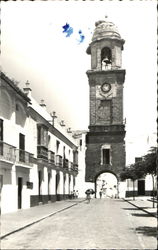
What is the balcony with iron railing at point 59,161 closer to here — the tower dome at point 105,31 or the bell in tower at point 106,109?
the bell in tower at point 106,109

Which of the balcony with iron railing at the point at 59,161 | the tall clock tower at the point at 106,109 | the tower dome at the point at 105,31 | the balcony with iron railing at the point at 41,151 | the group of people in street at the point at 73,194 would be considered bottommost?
the group of people in street at the point at 73,194

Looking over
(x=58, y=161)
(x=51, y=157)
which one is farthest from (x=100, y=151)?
(x=51, y=157)

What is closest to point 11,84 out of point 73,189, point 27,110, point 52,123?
point 27,110

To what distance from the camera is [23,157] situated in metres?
26.2

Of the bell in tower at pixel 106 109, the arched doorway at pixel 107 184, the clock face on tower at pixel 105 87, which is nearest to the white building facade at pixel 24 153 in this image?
the bell in tower at pixel 106 109

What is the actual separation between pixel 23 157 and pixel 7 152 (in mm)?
3332

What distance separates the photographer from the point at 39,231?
13891mm

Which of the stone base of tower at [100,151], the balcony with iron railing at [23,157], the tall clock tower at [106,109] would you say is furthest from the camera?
the tall clock tower at [106,109]

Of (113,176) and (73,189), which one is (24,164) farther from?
(113,176)

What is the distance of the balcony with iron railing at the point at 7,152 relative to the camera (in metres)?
22.0

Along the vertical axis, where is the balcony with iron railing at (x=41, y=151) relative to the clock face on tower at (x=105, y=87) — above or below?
below

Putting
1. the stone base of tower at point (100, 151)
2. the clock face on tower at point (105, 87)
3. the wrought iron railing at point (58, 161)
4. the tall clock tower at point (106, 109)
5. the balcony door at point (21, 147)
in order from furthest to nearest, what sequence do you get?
the clock face on tower at point (105, 87) < the tall clock tower at point (106, 109) < the stone base of tower at point (100, 151) < the wrought iron railing at point (58, 161) < the balcony door at point (21, 147)

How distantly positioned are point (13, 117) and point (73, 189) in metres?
27.7

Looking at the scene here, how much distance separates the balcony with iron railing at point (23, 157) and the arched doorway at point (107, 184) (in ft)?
97.7
